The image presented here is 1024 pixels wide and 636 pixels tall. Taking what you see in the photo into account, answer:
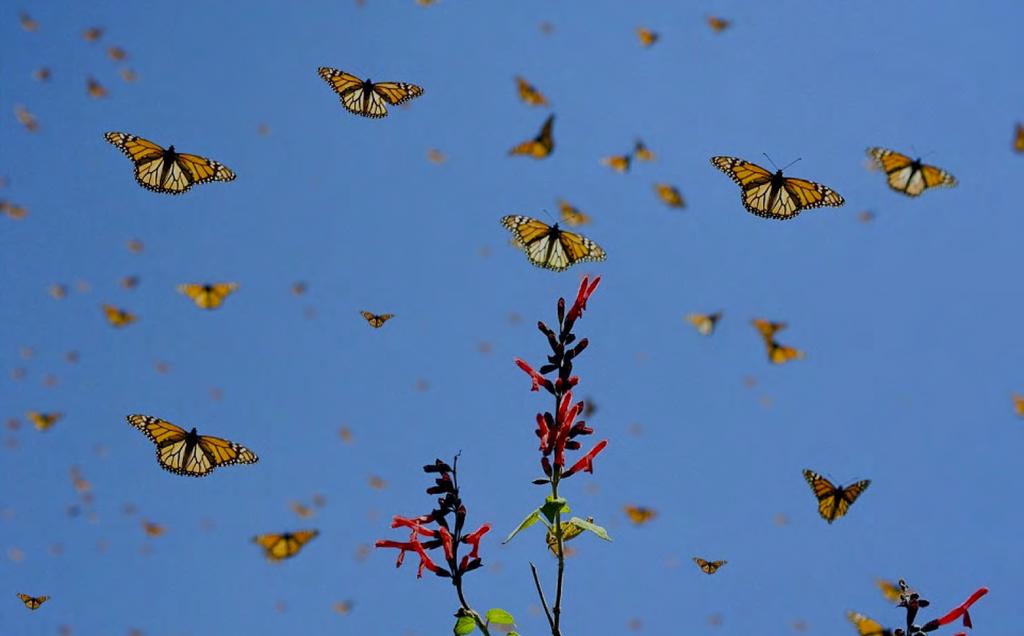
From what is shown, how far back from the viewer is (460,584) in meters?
3.73

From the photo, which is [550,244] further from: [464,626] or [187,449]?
[464,626]

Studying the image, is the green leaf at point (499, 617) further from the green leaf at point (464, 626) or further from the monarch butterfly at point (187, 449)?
the monarch butterfly at point (187, 449)

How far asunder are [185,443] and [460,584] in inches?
333

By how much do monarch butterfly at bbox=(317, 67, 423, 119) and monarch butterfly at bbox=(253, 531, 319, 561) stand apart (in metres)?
7.36

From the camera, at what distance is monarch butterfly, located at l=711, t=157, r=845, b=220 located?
36.2 ft

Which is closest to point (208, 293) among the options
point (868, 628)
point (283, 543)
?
point (283, 543)

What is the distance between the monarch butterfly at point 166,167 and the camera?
1209 cm

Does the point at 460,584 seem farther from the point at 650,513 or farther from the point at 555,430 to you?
the point at 650,513

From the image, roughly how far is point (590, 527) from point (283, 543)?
41.6 feet

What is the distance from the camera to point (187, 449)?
Result: 1105cm

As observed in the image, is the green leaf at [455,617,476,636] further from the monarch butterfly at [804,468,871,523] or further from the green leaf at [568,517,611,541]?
the monarch butterfly at [804,468,871,523]

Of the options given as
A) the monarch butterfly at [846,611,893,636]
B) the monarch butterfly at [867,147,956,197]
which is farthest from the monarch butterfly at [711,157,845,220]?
the monarch butterfly at [846,611,893,636]

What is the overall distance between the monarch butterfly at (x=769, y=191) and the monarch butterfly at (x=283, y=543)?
30.7 ft

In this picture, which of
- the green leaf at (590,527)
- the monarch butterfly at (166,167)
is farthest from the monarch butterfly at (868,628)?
the monarch butterfly at (166,167)
